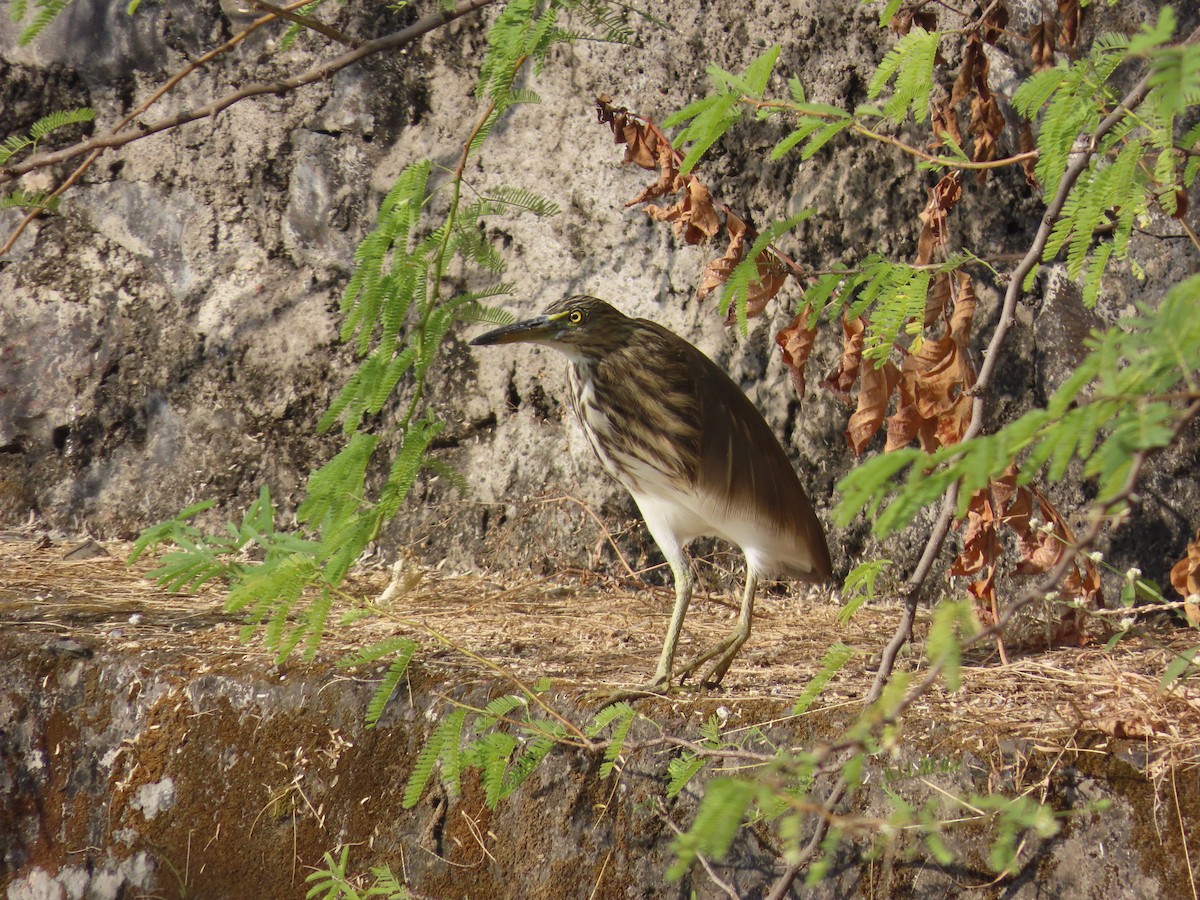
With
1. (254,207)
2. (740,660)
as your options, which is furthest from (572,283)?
(740,660)

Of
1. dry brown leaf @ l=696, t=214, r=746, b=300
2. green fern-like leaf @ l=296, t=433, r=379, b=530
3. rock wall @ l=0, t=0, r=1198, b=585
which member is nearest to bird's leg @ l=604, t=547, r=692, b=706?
dry brown leaf @ l=696, t=214, r=746, b=300

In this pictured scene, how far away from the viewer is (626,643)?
13.4 feet

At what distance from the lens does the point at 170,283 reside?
5383 mm

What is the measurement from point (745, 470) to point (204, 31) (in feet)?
11.6

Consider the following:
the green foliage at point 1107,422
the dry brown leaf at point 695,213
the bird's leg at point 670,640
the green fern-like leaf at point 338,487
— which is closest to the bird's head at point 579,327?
the dry brown leaf at point 695,213

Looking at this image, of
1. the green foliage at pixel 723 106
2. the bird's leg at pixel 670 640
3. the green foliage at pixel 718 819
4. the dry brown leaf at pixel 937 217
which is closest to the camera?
the green foliage at pixel 718 819

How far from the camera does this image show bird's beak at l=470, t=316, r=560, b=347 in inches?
141

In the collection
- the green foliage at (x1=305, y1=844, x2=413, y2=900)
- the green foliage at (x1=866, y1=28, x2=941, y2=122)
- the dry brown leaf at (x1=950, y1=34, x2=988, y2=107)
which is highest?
the dry brown leaf at (x1=950, y1=34, x2=988, y2=107)

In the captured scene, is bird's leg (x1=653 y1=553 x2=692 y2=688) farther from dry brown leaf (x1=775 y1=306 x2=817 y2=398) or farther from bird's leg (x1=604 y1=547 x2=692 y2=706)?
dry brown leaf (x1=775 y1=306 x2=817 y2=398)

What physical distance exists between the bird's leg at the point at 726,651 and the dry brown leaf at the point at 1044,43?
5.94ft

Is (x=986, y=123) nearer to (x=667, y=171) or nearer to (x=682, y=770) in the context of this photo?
(x=667, y=171)

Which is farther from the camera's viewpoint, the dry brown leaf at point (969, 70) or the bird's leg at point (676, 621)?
the dry brown leaf at point (969, 70)

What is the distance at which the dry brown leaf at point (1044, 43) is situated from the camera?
12.3 ft

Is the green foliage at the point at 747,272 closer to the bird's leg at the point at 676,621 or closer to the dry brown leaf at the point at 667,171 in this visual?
the dry brown leaf at the point at 667,171
